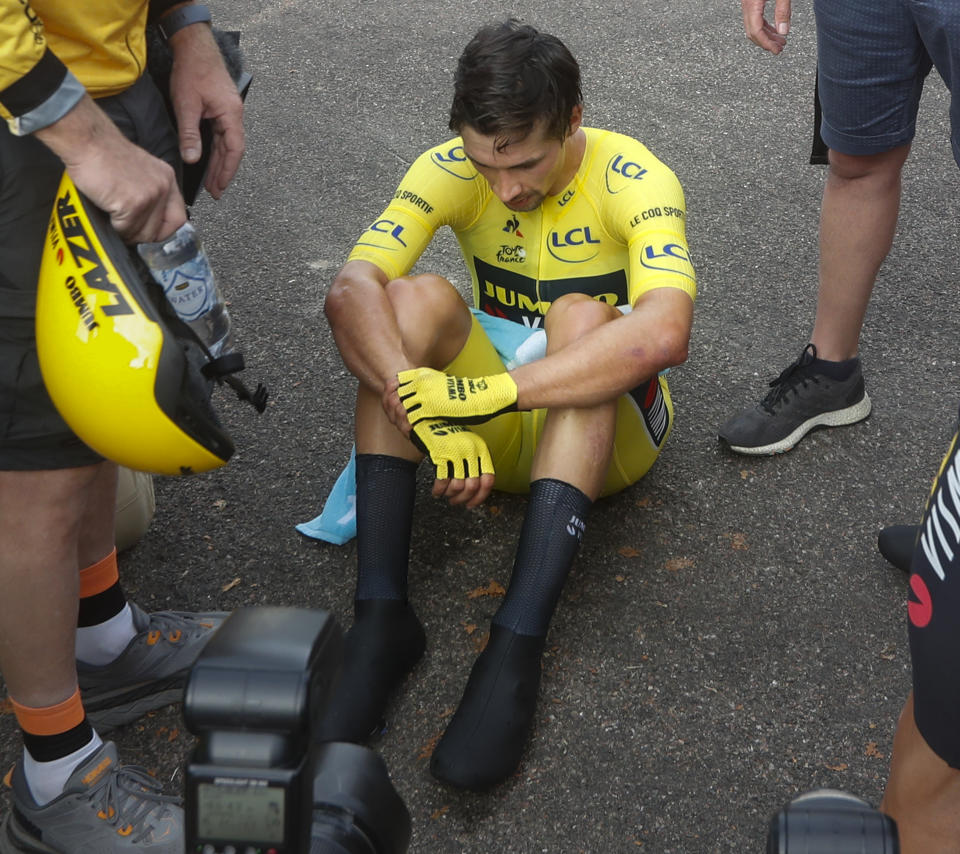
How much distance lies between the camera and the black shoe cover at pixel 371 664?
215 centimetres

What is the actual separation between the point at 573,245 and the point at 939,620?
1592mm

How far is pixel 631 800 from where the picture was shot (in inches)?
82.0

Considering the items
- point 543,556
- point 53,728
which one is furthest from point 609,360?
point 53,728

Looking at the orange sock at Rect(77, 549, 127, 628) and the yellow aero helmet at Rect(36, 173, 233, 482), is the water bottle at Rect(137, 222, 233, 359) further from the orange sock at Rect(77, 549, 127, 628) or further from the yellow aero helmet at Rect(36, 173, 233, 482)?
the orange sock at Rect(77, 549, 127, 628)

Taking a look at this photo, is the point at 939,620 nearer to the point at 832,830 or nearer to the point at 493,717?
the point at 832,830

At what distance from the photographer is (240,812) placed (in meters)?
0.79

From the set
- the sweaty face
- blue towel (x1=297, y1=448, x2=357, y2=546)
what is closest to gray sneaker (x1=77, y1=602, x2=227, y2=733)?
blue towel (x1=297, y1=448, x2=357, y2=546)

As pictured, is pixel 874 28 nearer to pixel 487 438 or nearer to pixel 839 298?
pixel 839 298

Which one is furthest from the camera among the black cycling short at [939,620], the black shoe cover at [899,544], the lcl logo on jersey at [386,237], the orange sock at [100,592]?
the lcl logo on jersey at [386,237]

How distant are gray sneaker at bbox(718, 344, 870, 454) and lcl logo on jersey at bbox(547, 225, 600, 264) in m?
0.63

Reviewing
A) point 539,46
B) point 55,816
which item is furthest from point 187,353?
point 539,46

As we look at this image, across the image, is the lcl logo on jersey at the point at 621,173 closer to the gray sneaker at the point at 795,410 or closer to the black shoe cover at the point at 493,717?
the gray sneaker at the point at 795,410

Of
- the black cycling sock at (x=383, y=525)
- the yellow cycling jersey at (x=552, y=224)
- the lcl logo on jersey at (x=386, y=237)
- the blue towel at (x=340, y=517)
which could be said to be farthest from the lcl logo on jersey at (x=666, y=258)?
the blue towel at (x=340, y=517)

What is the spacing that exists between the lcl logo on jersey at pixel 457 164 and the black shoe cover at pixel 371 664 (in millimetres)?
1072
